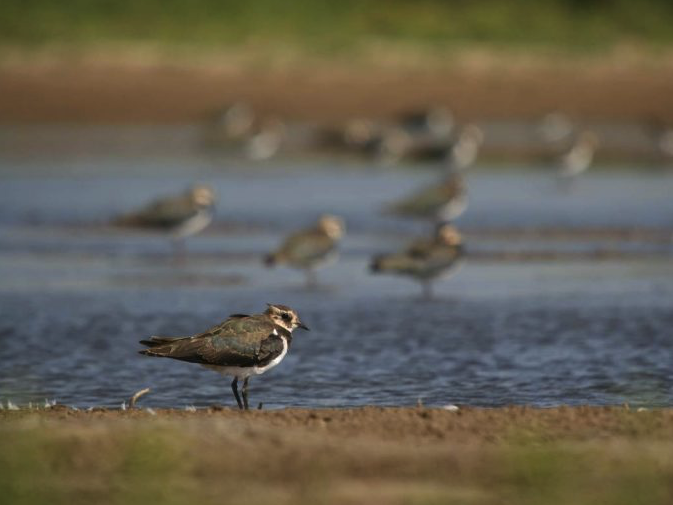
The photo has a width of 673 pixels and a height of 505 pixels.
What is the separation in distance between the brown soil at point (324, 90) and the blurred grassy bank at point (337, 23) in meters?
1.92

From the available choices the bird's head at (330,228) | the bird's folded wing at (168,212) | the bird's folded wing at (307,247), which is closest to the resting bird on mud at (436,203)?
the bird's folded wing at (168,212)

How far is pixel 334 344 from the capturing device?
1341 cm

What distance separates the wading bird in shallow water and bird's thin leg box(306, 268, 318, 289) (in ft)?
21.2

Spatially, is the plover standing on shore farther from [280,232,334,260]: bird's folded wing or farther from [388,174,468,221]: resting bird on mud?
[280,232,334,260]: bird's folded wing

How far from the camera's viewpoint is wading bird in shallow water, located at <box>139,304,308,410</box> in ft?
33.3

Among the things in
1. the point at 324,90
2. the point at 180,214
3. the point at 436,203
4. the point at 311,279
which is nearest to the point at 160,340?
the point at 311,279

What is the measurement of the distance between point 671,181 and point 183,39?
18.4 meters

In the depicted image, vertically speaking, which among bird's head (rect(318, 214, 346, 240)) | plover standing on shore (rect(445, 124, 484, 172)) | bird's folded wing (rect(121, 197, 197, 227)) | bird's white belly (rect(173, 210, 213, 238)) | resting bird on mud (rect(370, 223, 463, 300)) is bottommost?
resting bird on mud (rect(370, 223, 463, 300))

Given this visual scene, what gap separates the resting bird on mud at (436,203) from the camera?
20.5 meters

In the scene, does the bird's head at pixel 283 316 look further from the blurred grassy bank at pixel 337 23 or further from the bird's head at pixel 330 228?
the blurred grassy bank at pixel 337 23

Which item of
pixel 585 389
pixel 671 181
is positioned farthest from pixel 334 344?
pixel 671 181

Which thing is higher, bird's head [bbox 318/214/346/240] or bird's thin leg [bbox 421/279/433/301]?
bird's head [bbox 318/214/346/240]

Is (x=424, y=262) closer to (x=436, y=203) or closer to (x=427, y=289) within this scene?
(x=427, y=289)

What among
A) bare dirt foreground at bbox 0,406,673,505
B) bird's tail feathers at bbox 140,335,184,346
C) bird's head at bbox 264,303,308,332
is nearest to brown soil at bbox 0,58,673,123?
bird's head at bbox 264,303,308,332
